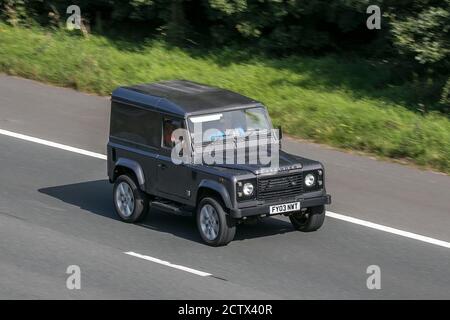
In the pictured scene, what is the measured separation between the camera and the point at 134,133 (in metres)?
15.9

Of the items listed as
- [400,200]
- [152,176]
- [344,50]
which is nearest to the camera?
[152,176]

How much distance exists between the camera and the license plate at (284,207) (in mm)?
14734

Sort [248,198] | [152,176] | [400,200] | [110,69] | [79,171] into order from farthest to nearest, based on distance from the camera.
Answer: [110,69] < [79,171] < [400,200] < [152,176] < [248,198]

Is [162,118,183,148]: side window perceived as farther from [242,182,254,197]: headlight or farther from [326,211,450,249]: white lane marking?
[326,211,450,249]: white lane marking

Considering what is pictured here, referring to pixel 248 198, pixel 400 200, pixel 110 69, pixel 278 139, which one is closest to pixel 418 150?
pixel 400 200

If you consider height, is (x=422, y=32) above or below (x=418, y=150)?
above

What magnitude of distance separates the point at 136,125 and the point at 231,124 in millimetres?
1341

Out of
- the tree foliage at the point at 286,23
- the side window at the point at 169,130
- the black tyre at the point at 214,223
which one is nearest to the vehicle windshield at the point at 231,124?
the side window at the point at 169,130

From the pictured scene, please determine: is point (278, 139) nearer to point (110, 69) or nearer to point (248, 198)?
point (248, 198)

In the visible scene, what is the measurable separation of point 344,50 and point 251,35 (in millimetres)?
2025

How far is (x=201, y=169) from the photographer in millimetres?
14859

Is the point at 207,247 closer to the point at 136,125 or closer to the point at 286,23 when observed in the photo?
the point at 136,125

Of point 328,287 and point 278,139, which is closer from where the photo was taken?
point 328,287

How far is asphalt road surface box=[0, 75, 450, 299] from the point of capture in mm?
13430
